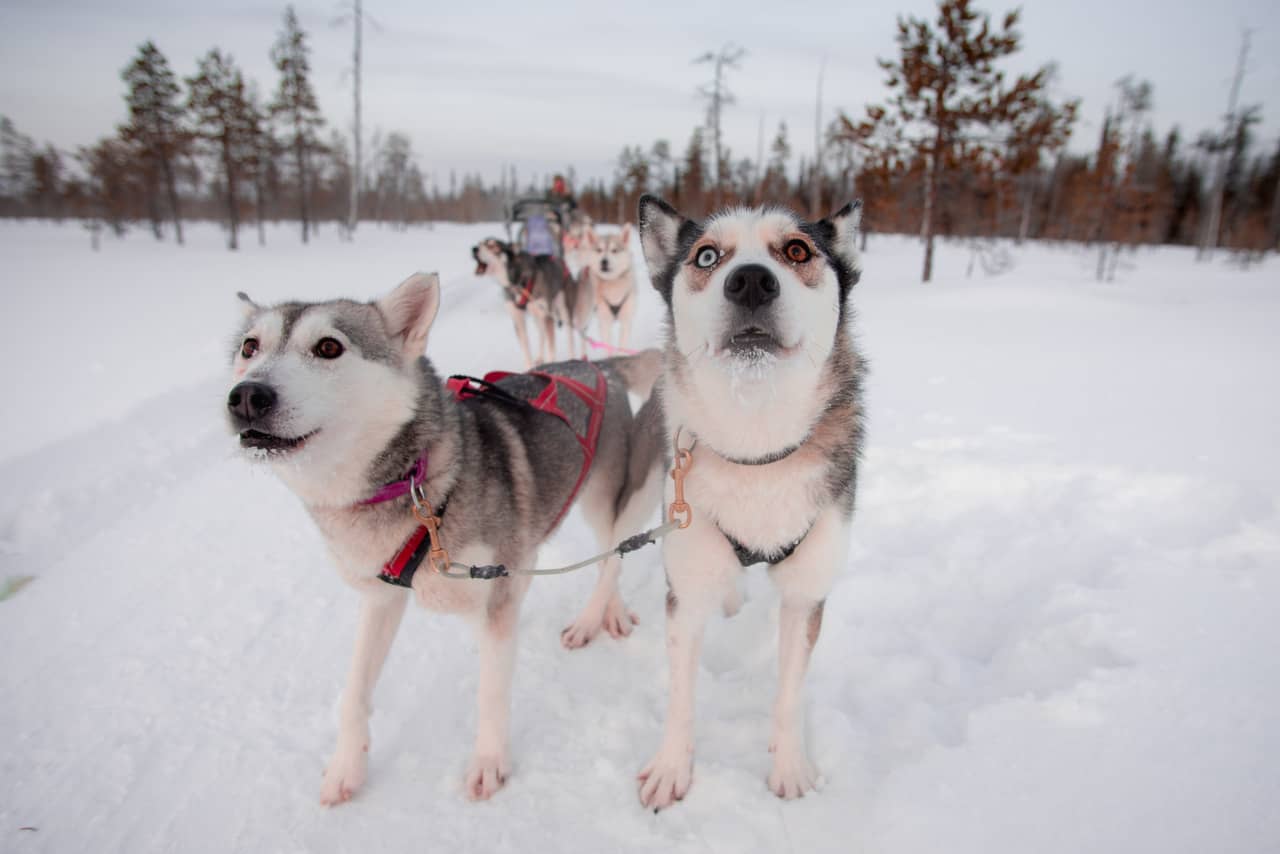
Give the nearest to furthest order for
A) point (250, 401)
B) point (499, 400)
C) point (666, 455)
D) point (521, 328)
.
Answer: point (250, 401)
point (666, 455)
point (499, 400)
point (521, 328)

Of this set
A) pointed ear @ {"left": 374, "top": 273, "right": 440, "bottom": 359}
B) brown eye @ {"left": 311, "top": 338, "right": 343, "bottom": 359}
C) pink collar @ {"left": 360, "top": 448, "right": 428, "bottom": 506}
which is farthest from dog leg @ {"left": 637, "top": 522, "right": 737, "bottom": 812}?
brown eye @ {"left": 311, "top": 338, "right": 343, "bottom": 359}

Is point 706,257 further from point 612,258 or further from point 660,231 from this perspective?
point 612,258

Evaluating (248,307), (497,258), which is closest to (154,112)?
(497,258)

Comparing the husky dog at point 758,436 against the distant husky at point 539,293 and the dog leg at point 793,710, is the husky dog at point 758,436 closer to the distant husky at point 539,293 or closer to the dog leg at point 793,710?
the dog leg at point 793,710

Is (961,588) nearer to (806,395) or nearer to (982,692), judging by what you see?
(982,692)

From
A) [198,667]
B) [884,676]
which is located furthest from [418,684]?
[884,676]

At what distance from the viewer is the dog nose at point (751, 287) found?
1702mm

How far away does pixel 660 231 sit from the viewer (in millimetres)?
2277

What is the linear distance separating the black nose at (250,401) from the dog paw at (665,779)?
1891mm

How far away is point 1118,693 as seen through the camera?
6.97 ft

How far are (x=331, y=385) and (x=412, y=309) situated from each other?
48 centimetres

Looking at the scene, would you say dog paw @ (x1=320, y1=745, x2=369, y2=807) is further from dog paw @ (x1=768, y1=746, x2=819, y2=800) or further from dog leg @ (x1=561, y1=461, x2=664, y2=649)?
dog paw @ (x1=768, y1=746, x2=819, y2=800)

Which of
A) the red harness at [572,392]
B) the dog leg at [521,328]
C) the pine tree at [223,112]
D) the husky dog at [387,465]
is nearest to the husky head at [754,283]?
the red harness at [572,392]

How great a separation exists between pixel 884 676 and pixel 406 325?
8.53ft
